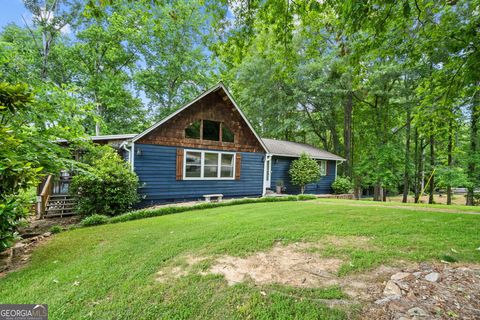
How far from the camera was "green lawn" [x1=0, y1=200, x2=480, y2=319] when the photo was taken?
7.25 ft

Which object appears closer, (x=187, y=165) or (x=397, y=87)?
(x=187, y=165)

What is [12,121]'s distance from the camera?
167 inches

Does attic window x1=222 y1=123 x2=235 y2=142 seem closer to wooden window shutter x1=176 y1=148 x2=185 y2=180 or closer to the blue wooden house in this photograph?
the blue wooden house

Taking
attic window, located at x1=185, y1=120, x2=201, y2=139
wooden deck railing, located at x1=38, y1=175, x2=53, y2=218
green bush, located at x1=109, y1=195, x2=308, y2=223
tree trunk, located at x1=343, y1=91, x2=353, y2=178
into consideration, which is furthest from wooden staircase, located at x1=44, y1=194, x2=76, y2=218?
tree trunk, located at x1=343, y1=91, x2=353, y2=178

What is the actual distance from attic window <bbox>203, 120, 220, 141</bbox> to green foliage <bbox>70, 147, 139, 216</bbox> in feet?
12.7

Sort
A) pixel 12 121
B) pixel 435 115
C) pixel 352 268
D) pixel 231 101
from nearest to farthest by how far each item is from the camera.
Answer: pixel 352 268 → pixel 12 121 → pixel 435 115 → pixel 231 101

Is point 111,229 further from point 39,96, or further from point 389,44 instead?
point 389,44

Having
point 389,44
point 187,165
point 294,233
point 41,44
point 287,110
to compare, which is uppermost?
point 41,44

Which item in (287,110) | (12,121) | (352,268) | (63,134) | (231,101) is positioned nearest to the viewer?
(352,268)

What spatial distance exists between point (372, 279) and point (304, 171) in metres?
11.3

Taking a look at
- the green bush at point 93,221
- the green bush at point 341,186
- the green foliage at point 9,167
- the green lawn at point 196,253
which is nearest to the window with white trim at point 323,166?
the green bush at point 341,186

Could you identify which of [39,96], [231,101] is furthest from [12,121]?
[231,101]

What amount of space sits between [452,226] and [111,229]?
8.24 metres

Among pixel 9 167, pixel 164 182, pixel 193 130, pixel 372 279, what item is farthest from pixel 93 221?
pixel 372 279
